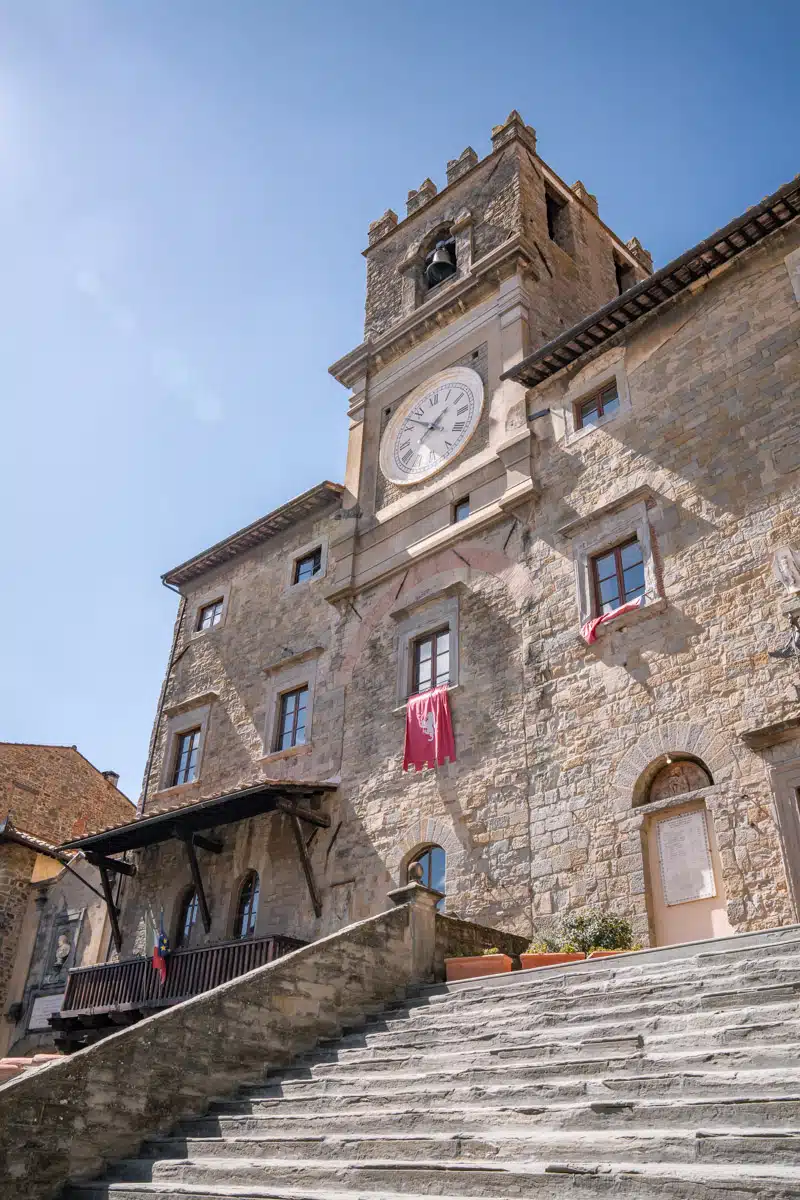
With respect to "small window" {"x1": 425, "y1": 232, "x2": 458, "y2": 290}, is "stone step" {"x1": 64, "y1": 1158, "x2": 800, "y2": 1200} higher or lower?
lower

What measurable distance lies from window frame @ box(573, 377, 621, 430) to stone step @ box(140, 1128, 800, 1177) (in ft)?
36.1

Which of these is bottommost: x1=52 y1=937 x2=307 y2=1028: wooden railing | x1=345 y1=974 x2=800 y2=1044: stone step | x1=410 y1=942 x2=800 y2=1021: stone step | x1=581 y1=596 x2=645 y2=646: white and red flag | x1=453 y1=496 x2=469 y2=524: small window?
x1=345 y1=974 x2=800 y2=1044: stone step

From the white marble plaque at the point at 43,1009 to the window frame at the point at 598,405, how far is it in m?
Result: 14.2

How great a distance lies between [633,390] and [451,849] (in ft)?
23.6

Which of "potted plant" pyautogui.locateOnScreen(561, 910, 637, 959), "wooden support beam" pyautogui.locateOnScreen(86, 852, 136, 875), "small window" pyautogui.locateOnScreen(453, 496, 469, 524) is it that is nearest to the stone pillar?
"potted plant" pyautogui.locateOnScreen(561, 910, 637, 959)

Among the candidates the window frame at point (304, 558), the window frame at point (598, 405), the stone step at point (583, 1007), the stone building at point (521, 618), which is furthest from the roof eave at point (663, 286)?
the stone step at point (583, 1007)

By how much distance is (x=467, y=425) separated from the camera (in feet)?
57.0

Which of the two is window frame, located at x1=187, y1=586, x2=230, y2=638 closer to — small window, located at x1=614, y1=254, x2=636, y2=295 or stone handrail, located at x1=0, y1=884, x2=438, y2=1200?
small window, located at x1=614, y1=254, x2=636, y2=295

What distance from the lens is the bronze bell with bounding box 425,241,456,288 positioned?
20469 millimetres

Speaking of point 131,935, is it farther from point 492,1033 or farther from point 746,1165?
point 746,1165

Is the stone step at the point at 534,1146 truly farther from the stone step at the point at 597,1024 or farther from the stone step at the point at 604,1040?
the stone step at the point at 597,1024

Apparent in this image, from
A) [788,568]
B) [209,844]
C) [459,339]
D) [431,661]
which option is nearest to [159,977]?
[209,844]

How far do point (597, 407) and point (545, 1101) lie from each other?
11.3 metres

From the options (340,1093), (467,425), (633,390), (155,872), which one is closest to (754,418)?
(633,390)
